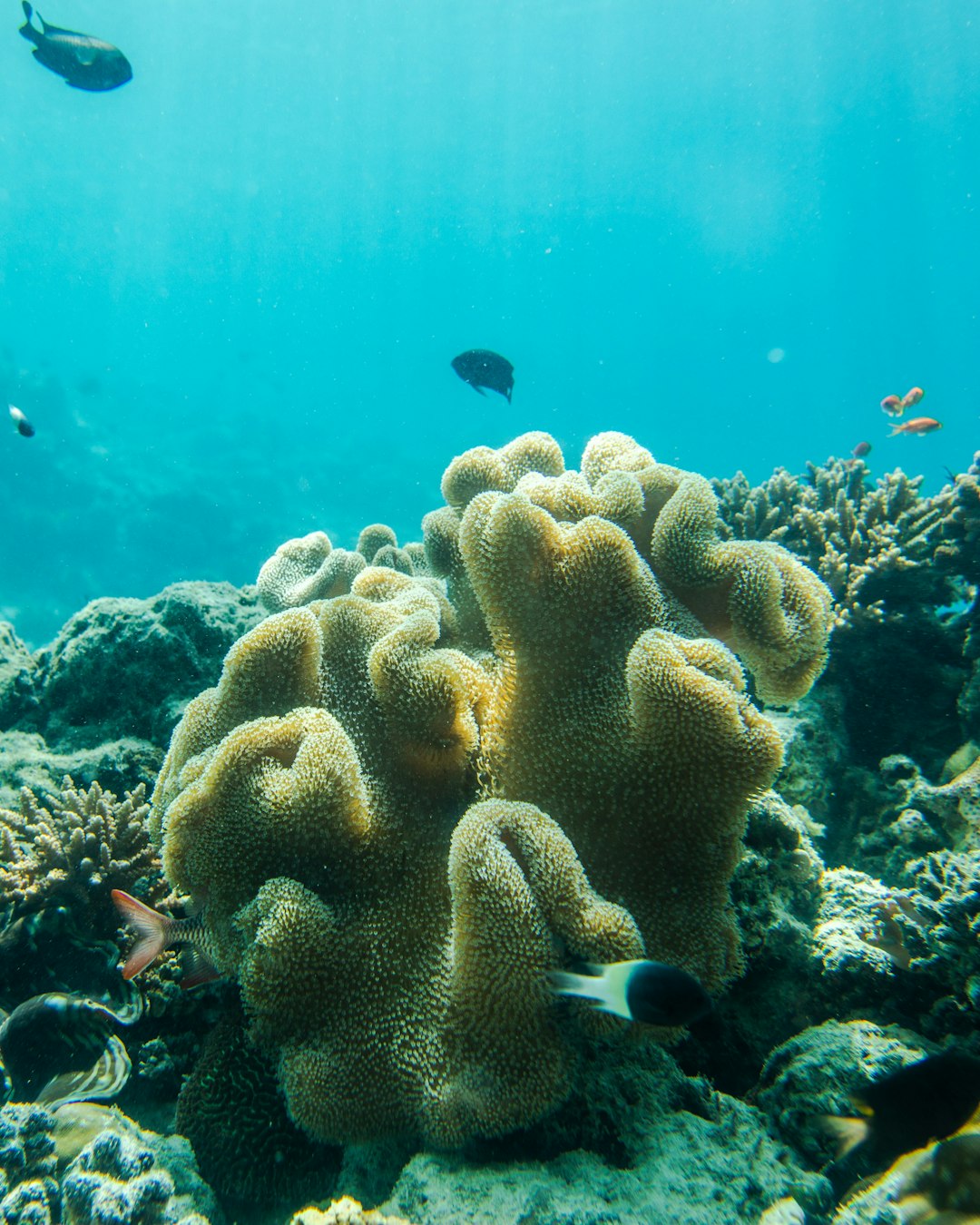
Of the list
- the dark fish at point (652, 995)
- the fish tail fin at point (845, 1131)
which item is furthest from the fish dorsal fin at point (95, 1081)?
the fish tail fin at point (845, 1131)

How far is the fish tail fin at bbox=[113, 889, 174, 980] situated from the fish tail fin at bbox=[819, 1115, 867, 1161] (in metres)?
2.01

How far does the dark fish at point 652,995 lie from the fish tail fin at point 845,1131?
574 mm

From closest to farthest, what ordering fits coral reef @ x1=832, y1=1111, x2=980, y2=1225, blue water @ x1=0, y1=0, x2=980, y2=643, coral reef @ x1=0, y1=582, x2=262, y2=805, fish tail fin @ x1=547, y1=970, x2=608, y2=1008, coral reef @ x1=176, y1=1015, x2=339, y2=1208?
coral reef @ x1=832, y1=1111, x2=980, y2=1225, fish tail fin @ x1=547, y1=970, x2=608, y2=1008, coral reef @ x1=176, y1=1015, x2=339, y2=1208, coral reef @ x1=0, y1=582, x2=262, y2=805, blue water @ x1=0, y1=0, x2=980, y2=643

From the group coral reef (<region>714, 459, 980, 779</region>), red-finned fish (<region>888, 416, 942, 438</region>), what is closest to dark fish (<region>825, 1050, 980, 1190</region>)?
coral reef (<region>714, 459, 980, 779</region>)

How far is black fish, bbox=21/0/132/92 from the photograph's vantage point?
7.17m

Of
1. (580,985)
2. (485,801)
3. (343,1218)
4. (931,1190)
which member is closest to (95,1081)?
(343,1218)

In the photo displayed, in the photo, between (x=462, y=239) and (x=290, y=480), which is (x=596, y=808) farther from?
(x=462, y=239)

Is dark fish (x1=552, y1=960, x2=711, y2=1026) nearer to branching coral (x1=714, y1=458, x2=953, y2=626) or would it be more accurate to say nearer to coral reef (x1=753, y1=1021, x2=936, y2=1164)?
coral reef (x1=753, y1=1021, x2=936, y2=1164)

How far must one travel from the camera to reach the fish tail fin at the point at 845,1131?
1.51m

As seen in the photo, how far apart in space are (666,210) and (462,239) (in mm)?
30404

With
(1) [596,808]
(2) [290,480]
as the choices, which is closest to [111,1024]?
(1) [596,808]

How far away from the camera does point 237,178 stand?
81188mm

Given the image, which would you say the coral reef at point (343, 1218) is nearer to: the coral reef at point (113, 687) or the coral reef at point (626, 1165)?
the coral reef at point (626, 1165)

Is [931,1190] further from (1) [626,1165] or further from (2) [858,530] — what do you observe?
(2) [858,530]
